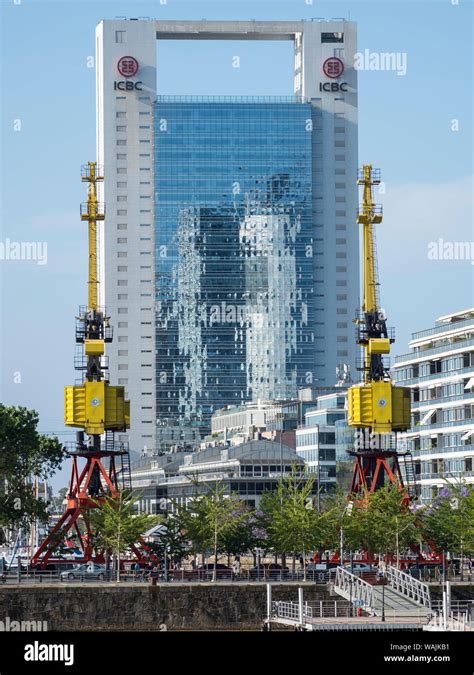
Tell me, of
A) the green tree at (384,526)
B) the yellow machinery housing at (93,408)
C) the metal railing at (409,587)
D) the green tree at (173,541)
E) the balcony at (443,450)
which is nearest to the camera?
the metal railing at (409,587)

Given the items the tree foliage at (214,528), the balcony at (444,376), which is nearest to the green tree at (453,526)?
the tree foliage at (214,528)

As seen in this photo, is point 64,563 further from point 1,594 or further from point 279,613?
point 279,613

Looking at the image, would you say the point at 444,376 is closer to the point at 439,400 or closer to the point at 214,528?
the point at 439,400

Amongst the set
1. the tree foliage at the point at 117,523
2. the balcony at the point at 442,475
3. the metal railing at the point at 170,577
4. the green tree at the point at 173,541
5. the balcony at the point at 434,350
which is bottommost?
the metal railing at the point at 170,577

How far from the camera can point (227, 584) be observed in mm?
100375

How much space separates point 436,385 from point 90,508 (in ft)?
161

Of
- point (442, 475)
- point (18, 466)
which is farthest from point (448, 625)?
point (442, 475)

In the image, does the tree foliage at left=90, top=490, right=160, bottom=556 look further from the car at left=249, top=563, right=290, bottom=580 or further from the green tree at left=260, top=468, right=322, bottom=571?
the car at left=249, top=563, right=290, bottom=580

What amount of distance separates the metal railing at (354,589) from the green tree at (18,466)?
38.9 m

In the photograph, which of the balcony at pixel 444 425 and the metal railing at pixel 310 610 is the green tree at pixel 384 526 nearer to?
the metal railing at pixel 310 610

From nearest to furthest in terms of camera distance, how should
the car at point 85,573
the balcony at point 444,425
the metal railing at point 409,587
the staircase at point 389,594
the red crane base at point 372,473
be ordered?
the staircase at point 389,594
the metal railing at point 409,587
the car at point 85,573
the red crane base at point 372,473
the balcony at point 444,425

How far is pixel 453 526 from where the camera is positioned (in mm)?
118625

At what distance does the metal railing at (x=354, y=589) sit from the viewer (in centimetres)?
9156
